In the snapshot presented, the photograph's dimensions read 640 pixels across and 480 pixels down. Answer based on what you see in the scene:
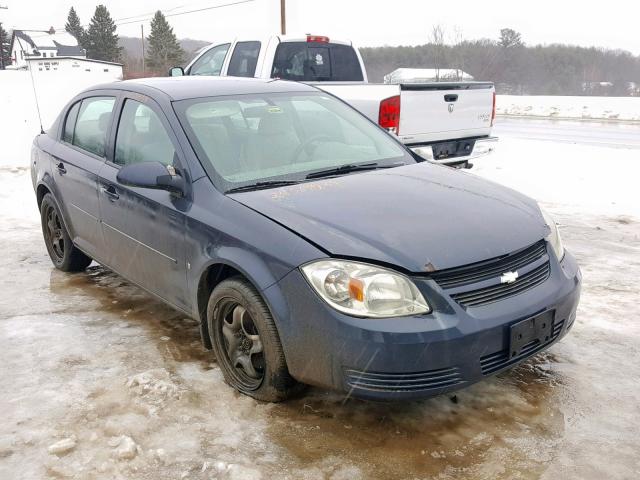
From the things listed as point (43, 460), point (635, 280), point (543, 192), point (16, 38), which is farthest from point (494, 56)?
point (16, 38)

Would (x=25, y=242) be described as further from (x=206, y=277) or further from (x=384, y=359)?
(x=384, y=359)

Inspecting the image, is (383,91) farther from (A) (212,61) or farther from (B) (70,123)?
(A) (212,61)

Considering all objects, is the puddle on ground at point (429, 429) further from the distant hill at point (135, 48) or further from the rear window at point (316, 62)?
the distant hill at point (135, 48)

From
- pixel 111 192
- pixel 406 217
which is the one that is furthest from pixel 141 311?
pixel 406 217

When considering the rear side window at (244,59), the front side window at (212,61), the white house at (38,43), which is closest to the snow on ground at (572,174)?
the rear side window at (244,59)

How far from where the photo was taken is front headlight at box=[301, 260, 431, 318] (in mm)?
2637

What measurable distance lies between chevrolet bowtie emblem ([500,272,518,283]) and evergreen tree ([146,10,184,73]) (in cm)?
8969

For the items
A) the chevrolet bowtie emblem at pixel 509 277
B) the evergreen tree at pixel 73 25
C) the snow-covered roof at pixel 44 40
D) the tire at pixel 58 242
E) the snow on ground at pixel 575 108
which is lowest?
the snow on ground at pixel 575 108

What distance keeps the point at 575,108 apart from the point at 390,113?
24.5 m

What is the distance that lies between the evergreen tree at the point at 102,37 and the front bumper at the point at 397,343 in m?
93.1

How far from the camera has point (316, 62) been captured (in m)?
9.10

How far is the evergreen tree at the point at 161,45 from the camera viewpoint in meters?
87.4

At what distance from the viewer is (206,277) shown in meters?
3.34

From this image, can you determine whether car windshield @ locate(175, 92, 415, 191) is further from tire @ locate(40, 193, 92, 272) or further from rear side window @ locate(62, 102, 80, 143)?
tire @ locate(40, 193, 92, 272)
